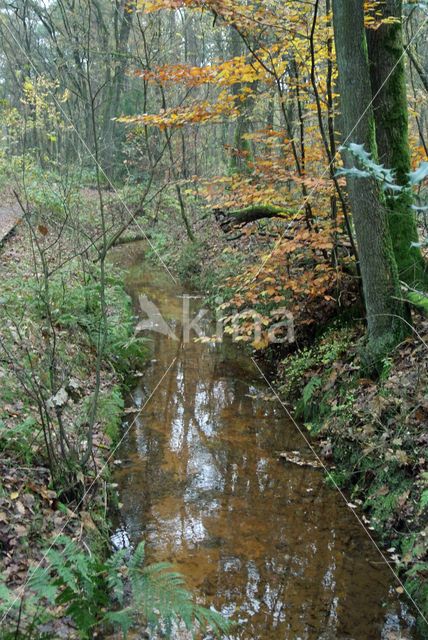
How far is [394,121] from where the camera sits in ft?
19.2

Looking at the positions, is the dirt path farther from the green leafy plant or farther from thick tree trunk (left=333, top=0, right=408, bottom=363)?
the green leafy plant

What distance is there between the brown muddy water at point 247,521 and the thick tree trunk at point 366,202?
177cm

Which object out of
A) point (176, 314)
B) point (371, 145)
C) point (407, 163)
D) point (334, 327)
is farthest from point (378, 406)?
point (176, 314)

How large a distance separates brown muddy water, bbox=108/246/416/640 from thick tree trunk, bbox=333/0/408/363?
1.77 m

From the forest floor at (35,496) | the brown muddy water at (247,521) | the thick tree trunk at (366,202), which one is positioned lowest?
the brown muddy water at (247,521)

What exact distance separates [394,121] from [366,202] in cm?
145

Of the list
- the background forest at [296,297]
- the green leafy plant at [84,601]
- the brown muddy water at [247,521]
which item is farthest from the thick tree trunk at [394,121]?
the green leafy plant at [84,601]

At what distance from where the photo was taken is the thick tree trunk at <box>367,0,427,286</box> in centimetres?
576

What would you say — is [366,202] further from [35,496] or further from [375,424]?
[35,496]

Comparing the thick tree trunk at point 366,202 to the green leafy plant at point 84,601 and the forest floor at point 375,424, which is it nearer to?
the forest floor at point 375,424

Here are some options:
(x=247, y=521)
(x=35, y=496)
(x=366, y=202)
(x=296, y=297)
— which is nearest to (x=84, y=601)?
(x=35, y=496)

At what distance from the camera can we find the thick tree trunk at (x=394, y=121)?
5.76 metres

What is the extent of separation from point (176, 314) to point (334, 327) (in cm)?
473

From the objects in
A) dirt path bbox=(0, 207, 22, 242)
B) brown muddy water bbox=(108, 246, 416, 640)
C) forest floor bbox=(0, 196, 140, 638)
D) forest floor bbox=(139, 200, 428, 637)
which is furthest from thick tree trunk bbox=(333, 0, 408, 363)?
dirt path bbox=(0, 207, 22, 242)
